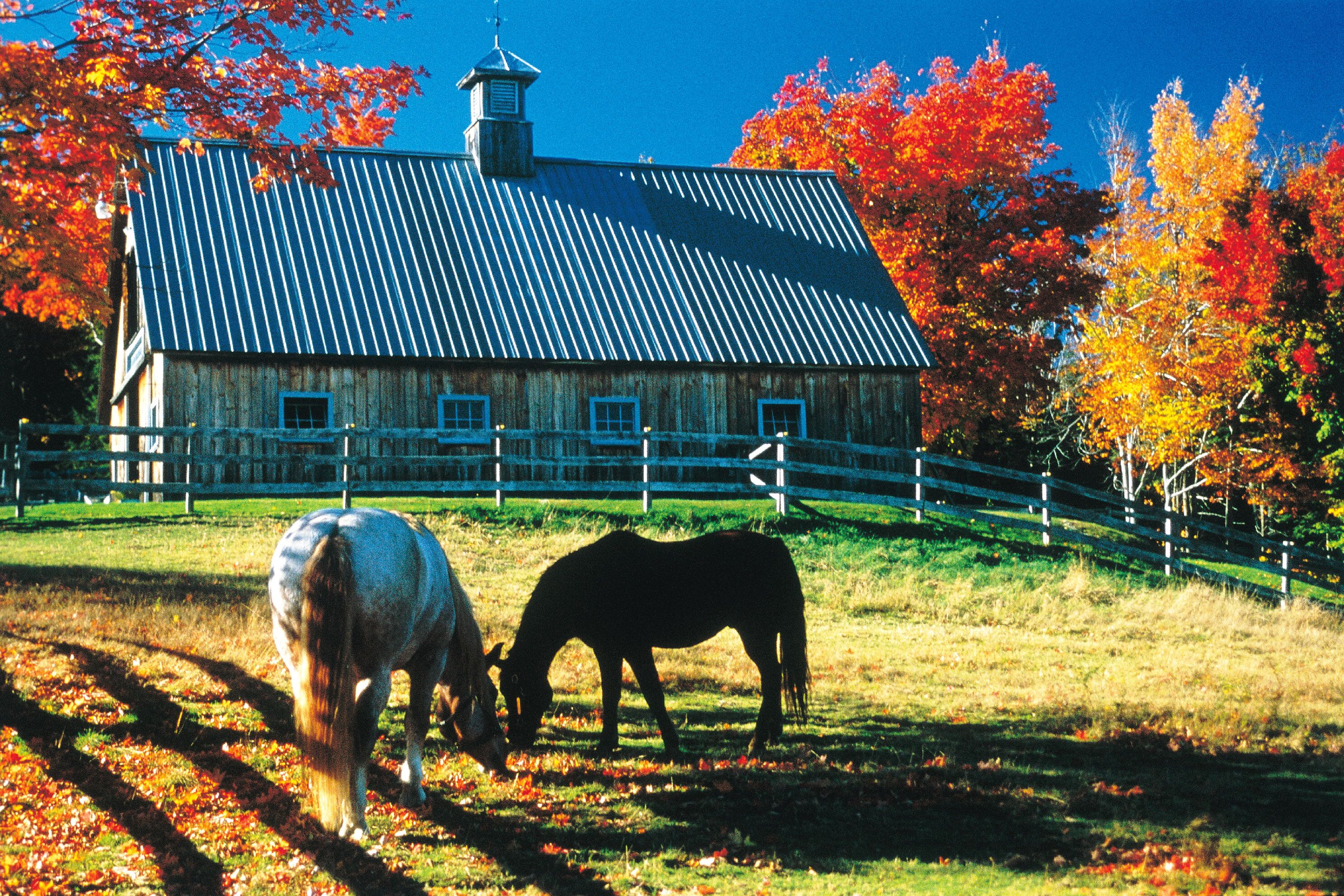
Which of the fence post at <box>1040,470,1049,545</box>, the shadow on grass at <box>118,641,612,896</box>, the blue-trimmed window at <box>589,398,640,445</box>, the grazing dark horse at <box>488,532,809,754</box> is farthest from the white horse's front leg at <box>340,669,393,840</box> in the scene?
the blue-trimmed window at <box>589,398,640,445</box>

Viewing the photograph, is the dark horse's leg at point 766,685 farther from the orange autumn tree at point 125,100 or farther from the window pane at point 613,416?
the window pane at point 613,416

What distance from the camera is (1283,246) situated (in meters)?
21.2

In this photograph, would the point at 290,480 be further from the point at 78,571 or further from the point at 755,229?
the point at 755,229

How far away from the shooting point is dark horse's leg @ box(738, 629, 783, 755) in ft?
27.0

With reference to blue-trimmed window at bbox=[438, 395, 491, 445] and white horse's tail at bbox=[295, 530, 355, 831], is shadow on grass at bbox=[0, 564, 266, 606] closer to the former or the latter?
white horse's tail at bbox=[295, 530, 355, 831]

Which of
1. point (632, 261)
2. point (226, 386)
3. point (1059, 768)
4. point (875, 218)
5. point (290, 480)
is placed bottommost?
point (1059, 768)

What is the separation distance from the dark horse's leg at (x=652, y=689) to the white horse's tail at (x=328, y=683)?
2.37 m

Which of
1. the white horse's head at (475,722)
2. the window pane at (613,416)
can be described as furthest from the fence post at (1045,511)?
the white horse's head at (475,722)

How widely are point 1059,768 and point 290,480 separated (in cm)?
1528

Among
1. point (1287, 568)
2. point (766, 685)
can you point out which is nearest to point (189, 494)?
point (766, 685)

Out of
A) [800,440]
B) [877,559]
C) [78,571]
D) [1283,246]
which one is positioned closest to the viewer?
[78,571]

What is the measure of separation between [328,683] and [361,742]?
41cm

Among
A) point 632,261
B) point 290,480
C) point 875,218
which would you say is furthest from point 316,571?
point 875,218

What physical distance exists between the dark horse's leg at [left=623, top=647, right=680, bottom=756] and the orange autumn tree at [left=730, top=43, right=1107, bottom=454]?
1998cm
